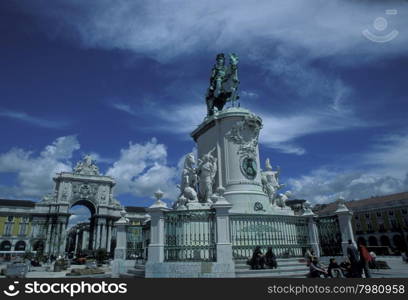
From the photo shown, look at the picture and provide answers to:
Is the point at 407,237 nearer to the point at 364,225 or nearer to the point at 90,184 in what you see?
the point at 364,225

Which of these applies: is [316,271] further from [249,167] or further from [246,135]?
[246,135]

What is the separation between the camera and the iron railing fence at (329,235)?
13102 millimetres

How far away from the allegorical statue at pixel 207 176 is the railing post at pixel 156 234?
428 cm

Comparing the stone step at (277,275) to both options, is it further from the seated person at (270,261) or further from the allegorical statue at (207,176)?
the allegorical statue at (207,176)

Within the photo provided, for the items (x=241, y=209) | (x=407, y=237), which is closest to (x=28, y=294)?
(x=241, y=209)

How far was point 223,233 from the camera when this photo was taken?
9742 millimetres

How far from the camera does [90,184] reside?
73.5 metres

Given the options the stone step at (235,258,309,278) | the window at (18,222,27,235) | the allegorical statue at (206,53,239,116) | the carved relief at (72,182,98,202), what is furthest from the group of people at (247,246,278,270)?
the window at (18,222,27,235)

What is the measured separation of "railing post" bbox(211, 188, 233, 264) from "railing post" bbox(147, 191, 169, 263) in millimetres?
1990

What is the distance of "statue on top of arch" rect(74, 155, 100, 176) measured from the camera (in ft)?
246

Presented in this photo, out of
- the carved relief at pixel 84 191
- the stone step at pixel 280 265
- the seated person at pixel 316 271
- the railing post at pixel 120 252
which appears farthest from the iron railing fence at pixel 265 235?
the carved relief at pixel 84 191

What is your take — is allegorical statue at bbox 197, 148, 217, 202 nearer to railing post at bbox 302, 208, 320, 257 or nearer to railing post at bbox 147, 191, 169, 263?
railing post at bbox 147, 191, 169, 263

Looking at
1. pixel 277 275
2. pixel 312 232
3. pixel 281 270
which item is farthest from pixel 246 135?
pixel 277 275

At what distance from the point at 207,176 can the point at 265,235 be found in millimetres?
4518
